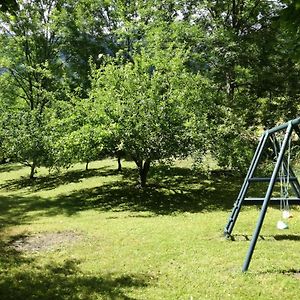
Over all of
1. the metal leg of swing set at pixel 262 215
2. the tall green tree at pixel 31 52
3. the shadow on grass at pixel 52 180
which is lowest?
the shadow on grass at pixel 52 180

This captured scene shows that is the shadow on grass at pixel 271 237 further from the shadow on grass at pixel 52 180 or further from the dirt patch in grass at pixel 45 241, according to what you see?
the shadow on grass at pixel 52 180

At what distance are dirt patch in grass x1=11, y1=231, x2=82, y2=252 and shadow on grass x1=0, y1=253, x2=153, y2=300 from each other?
152 cm

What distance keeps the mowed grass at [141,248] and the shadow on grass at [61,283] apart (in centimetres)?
2

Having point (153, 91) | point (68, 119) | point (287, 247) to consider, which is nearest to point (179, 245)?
point (287, 247)

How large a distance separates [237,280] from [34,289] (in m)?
3.50

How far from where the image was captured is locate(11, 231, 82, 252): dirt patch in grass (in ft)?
31.1

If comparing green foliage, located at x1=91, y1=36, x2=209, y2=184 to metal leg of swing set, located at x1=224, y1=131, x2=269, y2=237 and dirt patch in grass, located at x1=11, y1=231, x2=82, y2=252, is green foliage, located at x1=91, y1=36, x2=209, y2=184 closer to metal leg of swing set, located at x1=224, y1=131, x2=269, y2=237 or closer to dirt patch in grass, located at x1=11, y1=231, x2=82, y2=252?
dirt patch in grass, located at x1=11, y1=231, x2=82, y2=252

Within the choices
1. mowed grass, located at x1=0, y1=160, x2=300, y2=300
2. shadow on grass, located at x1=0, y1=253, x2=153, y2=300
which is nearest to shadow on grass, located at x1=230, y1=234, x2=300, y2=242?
mowed grass, located at x1=0, y1=160, x2=300, y2=300

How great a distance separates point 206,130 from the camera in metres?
14.6

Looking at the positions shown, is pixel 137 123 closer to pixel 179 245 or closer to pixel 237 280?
pixel 179 245

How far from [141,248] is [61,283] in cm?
258

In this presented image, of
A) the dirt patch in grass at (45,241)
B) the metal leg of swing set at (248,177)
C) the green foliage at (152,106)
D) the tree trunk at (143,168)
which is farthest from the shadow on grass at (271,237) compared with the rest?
the tree trunk at (143,168)

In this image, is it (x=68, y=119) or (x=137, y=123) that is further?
(x=68, y=119)

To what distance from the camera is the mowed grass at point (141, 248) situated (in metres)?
6.57
